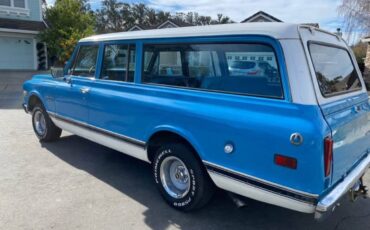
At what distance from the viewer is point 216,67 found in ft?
10.1

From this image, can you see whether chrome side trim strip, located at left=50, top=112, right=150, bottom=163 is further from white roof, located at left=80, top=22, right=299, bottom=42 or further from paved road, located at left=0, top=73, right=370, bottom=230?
white roof, located at left=80, top=22, right=299, bottom=42

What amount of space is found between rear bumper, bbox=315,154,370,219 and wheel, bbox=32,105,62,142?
15.4ft

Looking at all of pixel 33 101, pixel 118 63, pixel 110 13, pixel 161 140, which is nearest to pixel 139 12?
pixel 110 13

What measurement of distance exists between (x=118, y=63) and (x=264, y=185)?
2.44 meters

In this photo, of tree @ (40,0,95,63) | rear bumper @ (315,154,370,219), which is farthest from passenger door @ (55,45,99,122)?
tree @ (40,0,95,63)

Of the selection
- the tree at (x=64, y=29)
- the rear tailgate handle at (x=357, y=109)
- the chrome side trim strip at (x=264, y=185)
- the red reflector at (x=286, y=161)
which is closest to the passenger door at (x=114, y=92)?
the chrome side trim strip at (x=264, y=185)

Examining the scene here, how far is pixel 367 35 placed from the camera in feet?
57.7

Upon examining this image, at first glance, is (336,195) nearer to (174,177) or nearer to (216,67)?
→ (216,67)

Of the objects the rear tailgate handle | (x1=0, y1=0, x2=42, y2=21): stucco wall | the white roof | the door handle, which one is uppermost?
(x1=0, y1=0, x2=42, y2=21): stucco wall

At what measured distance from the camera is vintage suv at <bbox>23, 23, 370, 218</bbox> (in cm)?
241

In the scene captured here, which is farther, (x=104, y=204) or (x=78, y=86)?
(x=78, y=86)

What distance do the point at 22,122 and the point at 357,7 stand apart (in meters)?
17.8

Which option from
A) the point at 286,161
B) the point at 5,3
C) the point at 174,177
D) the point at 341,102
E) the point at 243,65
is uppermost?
the point at 5,3

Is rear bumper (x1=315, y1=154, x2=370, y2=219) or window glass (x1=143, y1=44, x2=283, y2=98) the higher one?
window glass (x1=143, y1=44, x2=283, y2=98)
